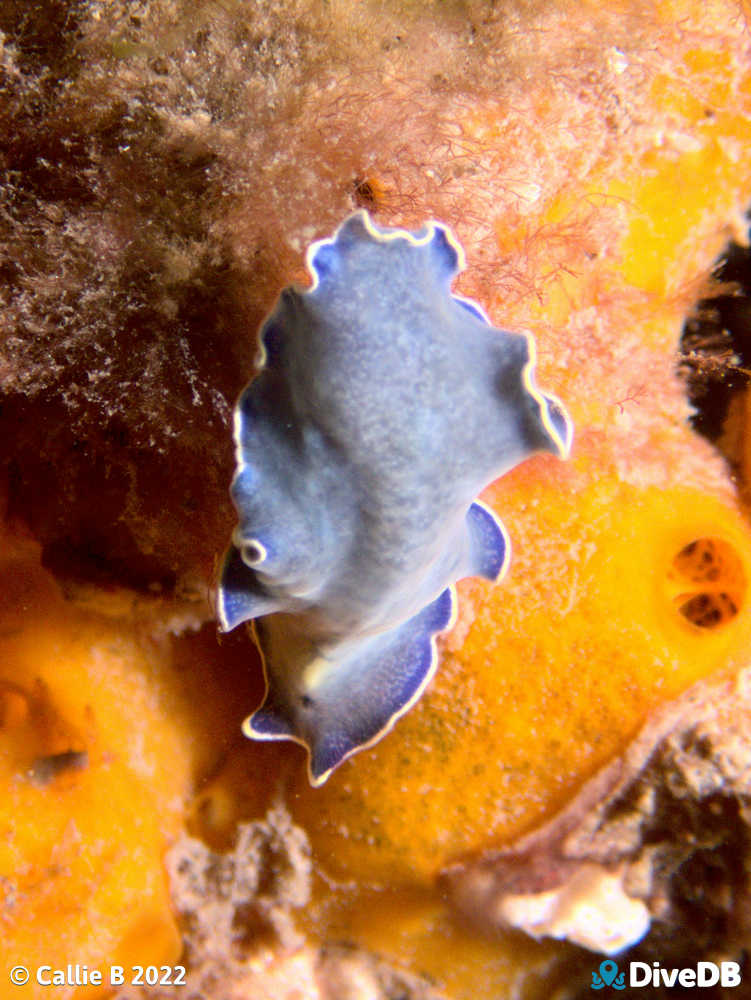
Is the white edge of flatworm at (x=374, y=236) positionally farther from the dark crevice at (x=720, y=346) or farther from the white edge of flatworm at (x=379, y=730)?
the dark crevice at (x=720, y=346)

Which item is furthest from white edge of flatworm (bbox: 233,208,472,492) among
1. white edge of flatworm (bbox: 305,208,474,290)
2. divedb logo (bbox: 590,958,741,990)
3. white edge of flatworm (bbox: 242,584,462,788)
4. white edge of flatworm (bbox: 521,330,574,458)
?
divedb logo (bbox: 590,958,741,990)

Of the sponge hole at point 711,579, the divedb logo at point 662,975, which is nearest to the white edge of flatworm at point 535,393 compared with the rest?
the sponge hole at point 711,579

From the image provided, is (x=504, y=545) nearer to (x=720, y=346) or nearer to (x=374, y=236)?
(x=374, y=236)

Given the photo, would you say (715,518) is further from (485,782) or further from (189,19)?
(189,19)

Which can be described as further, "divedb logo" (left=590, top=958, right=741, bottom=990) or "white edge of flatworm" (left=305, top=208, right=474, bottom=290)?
"divedb logo" (left=590, top=958, right=741, bottom=990)

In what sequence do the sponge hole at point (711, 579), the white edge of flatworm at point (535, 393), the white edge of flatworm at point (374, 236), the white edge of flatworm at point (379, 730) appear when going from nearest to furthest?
the white edge of flatworm at point (374, 236) → the white edge of flatworm at point (535, 393) → the white edge of flatworm at point (379, 730) → the sponge hole at point (711, 579)

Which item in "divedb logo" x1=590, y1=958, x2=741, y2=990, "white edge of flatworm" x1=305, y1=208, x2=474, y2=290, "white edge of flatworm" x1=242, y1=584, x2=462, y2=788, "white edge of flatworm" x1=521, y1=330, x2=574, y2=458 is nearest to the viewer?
"white edge of flatworm" x1=305, y1=208, x2=474, y2=290

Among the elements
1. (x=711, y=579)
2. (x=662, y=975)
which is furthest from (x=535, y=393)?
(x=662, y=975)

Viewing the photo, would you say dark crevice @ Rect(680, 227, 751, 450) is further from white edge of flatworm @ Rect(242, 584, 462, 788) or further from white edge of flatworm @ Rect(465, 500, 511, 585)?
white edge of flatworm @ Rect(242, 584, 462, 788)
